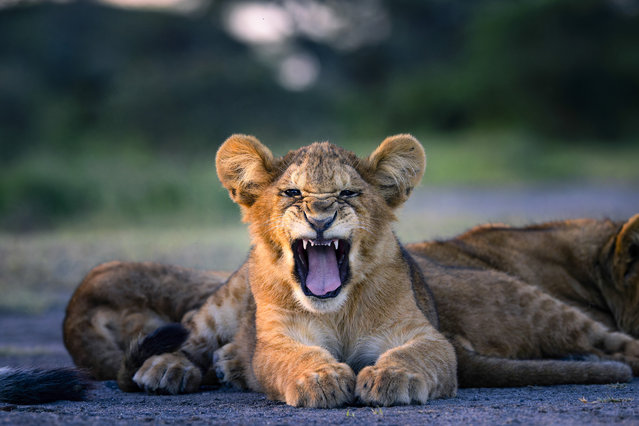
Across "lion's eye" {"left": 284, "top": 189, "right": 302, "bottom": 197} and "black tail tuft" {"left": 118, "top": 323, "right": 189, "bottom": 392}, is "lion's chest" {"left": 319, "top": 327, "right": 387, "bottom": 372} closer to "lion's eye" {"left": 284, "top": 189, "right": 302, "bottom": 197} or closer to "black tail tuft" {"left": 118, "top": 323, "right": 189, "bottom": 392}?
"lion's eye" {"left": 284, "top": 189, "right": 302, "bottom": 197}

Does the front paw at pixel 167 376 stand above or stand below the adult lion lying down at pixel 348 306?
below

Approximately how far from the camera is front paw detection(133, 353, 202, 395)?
4.88 meters

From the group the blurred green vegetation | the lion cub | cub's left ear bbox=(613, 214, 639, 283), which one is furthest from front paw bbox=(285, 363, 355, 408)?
the blurred green vegetation

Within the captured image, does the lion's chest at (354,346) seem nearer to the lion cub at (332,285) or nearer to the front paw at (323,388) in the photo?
the lion cub at (332,285)

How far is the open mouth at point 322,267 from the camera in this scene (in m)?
4.29

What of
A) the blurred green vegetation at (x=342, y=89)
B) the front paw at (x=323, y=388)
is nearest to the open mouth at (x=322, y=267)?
the front paw at (x=323, y=388)

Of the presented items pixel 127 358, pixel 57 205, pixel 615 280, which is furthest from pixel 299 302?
pixel 57 205

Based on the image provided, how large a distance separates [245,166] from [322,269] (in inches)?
28.7

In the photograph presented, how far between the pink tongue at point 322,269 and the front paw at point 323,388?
0.44m

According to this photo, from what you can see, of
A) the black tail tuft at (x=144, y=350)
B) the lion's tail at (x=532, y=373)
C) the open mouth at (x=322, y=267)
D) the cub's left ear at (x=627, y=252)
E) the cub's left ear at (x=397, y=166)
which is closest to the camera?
the open mouth at (x=322, y=267)

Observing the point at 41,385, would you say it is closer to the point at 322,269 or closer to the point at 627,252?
the point at 322,269

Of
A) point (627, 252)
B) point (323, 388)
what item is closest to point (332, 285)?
point (323, 388)

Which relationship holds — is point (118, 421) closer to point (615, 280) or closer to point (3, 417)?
point (3, 417)

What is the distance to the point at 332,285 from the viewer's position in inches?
169
